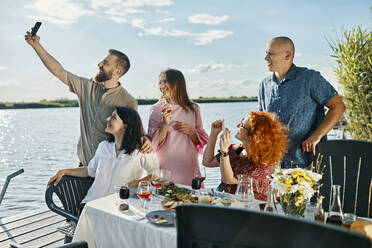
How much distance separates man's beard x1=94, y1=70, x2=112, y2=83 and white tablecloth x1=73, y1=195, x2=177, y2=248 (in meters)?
1.29

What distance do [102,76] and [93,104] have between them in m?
0.25

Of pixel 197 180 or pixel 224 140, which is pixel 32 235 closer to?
pixel 197 180

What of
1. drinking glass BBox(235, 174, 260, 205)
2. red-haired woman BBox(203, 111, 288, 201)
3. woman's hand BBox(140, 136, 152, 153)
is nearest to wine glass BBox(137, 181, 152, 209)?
drinking glass BBox(235, 174, 260, 205)

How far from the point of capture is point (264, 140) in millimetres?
2309

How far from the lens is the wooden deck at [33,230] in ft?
10.4

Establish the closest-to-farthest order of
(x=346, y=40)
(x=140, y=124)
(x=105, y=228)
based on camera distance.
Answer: (x=105, y=228) < (x=140, y=124) < (x=346, y=40)

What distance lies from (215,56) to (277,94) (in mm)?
28346

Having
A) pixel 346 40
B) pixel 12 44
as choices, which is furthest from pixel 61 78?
pixel 12 44

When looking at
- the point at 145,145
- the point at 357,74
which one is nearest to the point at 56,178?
the point at 145,145

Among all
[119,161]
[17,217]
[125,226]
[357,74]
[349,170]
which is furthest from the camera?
[357,74]

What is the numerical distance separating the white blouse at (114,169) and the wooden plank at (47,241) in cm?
83

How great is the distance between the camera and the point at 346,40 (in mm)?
4406

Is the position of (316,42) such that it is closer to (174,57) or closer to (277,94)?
(174,57)

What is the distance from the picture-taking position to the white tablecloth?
1665 millimetres
